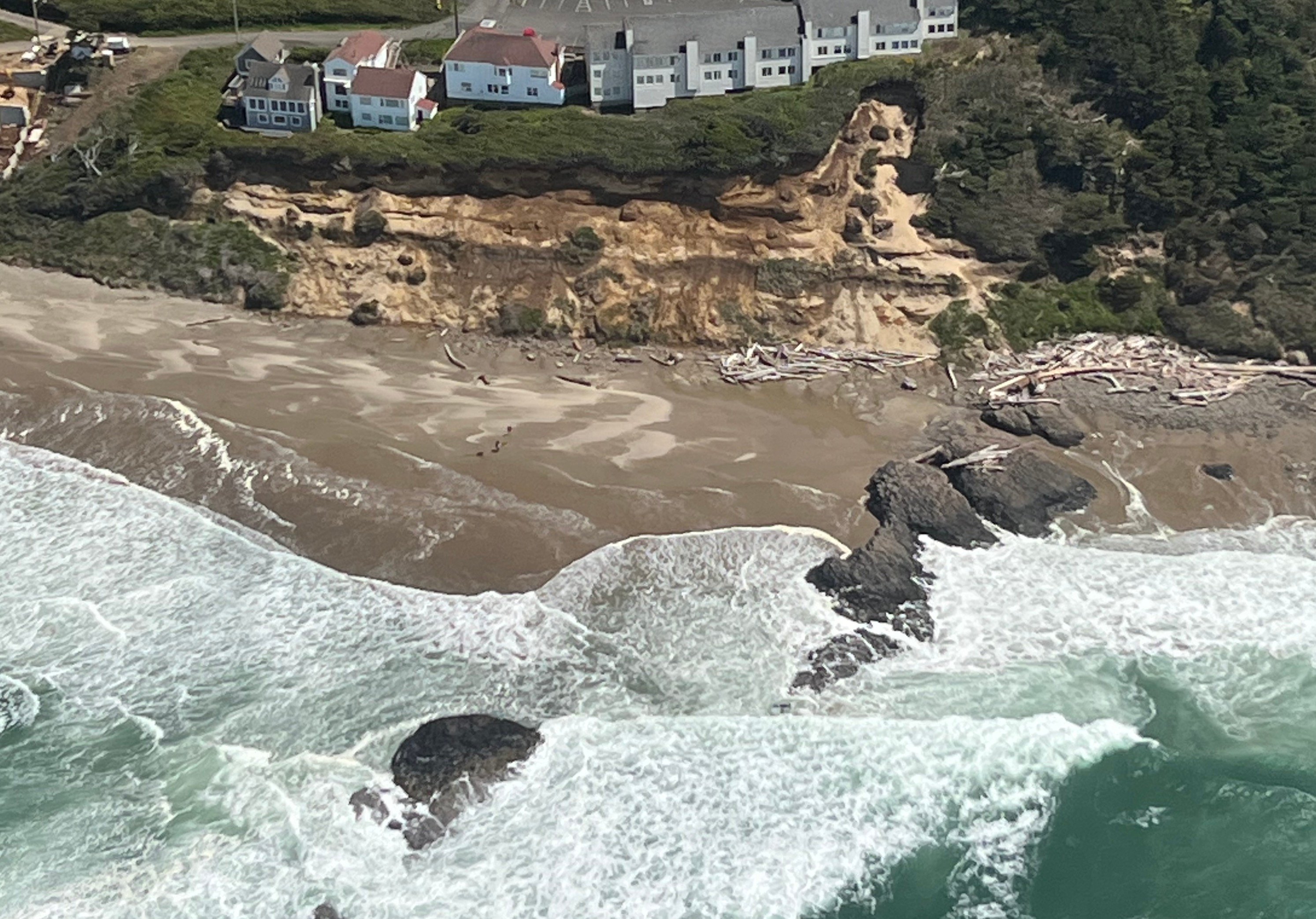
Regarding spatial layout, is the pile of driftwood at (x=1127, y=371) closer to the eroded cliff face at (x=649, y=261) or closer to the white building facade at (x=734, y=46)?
the eroded cliff face at (x=649, y=261)

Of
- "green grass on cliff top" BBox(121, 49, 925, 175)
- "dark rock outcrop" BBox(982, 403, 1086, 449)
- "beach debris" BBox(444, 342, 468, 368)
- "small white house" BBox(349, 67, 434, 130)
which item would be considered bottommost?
"dark rock outcrop" BBox(982, 403, 1086, 449)

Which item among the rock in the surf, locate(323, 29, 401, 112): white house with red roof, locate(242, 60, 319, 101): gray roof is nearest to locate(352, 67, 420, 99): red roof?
locate(323, 29, 401, 112): white house with red roof

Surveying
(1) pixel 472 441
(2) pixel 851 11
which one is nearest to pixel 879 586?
(1) pixel 472 441

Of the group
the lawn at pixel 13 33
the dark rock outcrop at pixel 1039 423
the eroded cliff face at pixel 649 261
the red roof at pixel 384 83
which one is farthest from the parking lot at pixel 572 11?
the dark rock outcrop at pixel 1039 423

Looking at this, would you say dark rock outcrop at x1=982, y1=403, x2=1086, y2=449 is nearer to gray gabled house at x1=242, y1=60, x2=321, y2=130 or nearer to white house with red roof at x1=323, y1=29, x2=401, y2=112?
white house with red roof at x1=323, y1=29, x2=401, y2=112

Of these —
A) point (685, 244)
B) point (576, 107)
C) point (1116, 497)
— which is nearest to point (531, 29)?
point (576, 107)

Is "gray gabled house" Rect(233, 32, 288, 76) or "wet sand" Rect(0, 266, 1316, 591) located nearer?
"wet sand" Rect(0, 266, 1316, 591)

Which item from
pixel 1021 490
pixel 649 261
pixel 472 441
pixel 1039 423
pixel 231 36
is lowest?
pixel 1021 490

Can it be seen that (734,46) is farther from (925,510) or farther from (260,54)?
(925,510)
